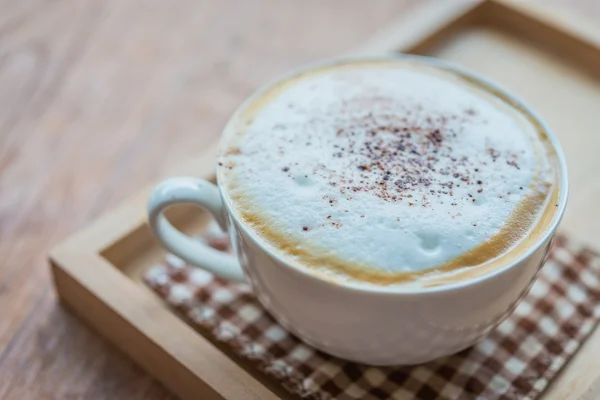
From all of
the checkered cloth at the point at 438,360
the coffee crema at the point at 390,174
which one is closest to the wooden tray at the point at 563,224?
the checkered cloth at the point at 438,360

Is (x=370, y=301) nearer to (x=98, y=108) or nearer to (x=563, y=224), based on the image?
(x=563, y=224)

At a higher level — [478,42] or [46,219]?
[478,42]

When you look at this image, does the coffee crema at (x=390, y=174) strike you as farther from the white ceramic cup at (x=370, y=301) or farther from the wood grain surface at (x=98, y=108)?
the wood grain surface at (x=98, y=108)

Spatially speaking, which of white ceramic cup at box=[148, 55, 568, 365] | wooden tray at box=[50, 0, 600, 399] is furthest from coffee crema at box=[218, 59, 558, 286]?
wooden tray at box=[50, 0, 600, 399]

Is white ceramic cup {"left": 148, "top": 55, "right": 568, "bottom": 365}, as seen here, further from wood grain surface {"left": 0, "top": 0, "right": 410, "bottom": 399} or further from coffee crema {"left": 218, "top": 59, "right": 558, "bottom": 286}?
wood grain surface {"left": 0, "top": 0, "right": 410, "bottom": 399}

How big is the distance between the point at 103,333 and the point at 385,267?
29cm

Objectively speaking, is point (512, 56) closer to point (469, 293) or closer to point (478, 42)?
point (478, 42)

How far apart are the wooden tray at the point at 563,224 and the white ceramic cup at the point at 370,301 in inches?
2.5

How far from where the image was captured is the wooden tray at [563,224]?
63cm

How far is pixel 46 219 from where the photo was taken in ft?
2.62

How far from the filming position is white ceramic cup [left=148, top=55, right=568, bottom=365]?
0.53 meters

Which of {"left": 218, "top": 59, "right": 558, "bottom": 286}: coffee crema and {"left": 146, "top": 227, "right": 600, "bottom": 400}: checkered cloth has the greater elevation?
{"left": 218, "top": 59, "right": 558, "bottom": 286}: coffee crema

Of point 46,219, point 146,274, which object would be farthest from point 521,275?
point 46,219

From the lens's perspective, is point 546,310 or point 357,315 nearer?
point 357,315
